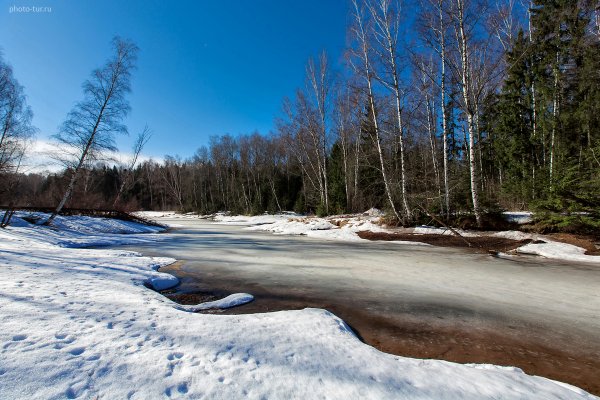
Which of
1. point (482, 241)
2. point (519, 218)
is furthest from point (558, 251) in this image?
point (519, 218)

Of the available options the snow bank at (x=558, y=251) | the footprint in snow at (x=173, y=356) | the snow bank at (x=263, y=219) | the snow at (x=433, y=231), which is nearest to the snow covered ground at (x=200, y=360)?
the footprint in snow at (x=173, y=356)

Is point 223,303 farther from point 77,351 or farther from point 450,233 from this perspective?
point 450,233

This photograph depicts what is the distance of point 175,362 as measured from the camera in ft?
7.70

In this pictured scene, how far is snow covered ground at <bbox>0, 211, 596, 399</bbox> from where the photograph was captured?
6.63ft

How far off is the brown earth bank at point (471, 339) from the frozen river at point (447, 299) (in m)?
0.01

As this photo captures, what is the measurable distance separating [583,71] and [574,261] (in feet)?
58.7

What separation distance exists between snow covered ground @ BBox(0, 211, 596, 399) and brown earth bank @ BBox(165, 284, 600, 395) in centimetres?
39

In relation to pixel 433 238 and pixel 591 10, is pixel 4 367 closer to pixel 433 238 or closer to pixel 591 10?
pixel 433 238

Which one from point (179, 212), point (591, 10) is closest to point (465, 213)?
point (591, 10)

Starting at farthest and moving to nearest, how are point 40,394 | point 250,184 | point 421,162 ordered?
point 250,184 < point 421,162 < point 40,394

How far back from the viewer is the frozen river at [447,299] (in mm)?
3176

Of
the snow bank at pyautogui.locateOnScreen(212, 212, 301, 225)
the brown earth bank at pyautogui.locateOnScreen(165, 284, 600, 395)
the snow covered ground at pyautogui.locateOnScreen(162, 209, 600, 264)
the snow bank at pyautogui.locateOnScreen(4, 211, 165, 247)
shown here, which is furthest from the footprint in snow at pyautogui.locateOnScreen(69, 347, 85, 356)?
the snow bank at pyautogui.locateOnScreen(212, 212, 301, 225)

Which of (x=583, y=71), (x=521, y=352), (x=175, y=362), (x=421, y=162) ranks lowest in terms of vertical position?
(x=521, y=352)

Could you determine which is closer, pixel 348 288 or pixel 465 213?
pixel 348 288
